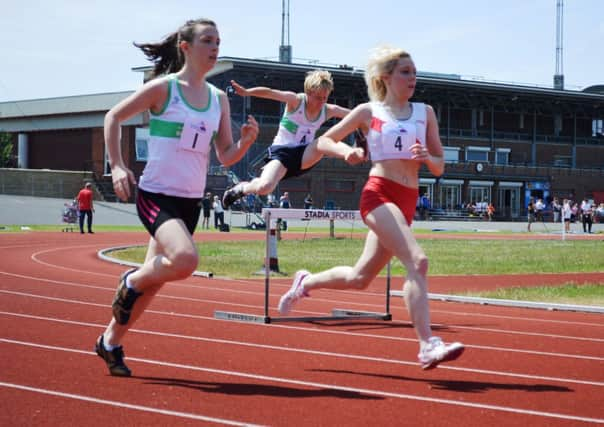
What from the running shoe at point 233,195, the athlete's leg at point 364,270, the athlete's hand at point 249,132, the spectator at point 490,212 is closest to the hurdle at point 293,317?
the running shoe at point 233,195

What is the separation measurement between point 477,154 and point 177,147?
68.3 meters

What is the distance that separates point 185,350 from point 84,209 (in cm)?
2720

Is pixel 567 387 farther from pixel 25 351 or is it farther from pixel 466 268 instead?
pixel 466 268

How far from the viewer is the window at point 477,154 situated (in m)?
71.8

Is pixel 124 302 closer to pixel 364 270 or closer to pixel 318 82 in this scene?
pixel 364 270

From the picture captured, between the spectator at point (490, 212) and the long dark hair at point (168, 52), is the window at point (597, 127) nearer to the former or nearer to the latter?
the spectator at point (490, 212)

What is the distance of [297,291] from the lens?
7.92m

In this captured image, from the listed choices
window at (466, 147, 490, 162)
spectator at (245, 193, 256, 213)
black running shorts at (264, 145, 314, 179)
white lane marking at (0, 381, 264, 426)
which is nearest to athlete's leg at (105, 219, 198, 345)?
white lane marking at (0, 381, 264, 426)

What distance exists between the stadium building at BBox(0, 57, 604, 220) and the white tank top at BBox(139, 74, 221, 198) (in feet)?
145

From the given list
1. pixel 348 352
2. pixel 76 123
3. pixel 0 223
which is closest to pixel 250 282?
pixel 348 352

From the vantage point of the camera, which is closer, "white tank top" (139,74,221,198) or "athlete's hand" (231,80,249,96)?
"white tank top" (139,74,221,198)

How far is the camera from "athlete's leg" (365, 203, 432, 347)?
19.6 ft

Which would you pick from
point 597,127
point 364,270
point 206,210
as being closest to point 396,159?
point 364,270

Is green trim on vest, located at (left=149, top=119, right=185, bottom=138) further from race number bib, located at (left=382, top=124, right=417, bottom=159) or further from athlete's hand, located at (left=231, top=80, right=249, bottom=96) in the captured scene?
athlete's hand, located at (left=231, top=80, right=249, bottom=96)
